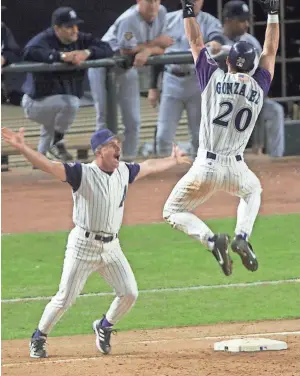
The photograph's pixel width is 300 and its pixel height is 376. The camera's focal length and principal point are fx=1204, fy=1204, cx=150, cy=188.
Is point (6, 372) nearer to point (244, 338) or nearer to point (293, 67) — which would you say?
point (244, 338)

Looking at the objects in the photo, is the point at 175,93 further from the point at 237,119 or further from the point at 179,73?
the point at 237,119

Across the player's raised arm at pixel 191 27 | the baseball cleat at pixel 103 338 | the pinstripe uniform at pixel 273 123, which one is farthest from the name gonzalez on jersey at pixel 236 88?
the pinstripe uniform at pixel 273 123

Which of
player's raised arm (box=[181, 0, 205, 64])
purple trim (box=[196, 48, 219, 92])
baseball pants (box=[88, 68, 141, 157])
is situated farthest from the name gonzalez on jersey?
baseball pants (box=[88, 68, 141, 157])

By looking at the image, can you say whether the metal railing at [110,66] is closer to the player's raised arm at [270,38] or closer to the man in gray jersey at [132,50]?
the man in gray jersey at [132,50]

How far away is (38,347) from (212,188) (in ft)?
5.95

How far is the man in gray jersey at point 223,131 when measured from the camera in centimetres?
873

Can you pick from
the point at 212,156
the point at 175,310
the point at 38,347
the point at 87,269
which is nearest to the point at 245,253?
the point at 212,156

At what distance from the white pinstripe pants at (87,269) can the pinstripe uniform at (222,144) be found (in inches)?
20.3

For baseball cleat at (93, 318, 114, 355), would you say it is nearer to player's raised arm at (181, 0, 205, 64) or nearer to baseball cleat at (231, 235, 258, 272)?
baseball cleat at (231, 235, 258, 272)

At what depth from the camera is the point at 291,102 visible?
18.7 meters

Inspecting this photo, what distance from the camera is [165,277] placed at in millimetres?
12102

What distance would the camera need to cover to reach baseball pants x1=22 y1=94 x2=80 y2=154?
641 inches

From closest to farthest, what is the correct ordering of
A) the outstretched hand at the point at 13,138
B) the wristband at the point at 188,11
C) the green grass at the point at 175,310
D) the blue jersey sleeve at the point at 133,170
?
the outstretched hand at the point at 13,138 < the wristband at the point at 188,11 < the blue jersey sleeve at the point at 133,170 < the green grass at the point at 175,310

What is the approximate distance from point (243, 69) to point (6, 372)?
2758 mm
